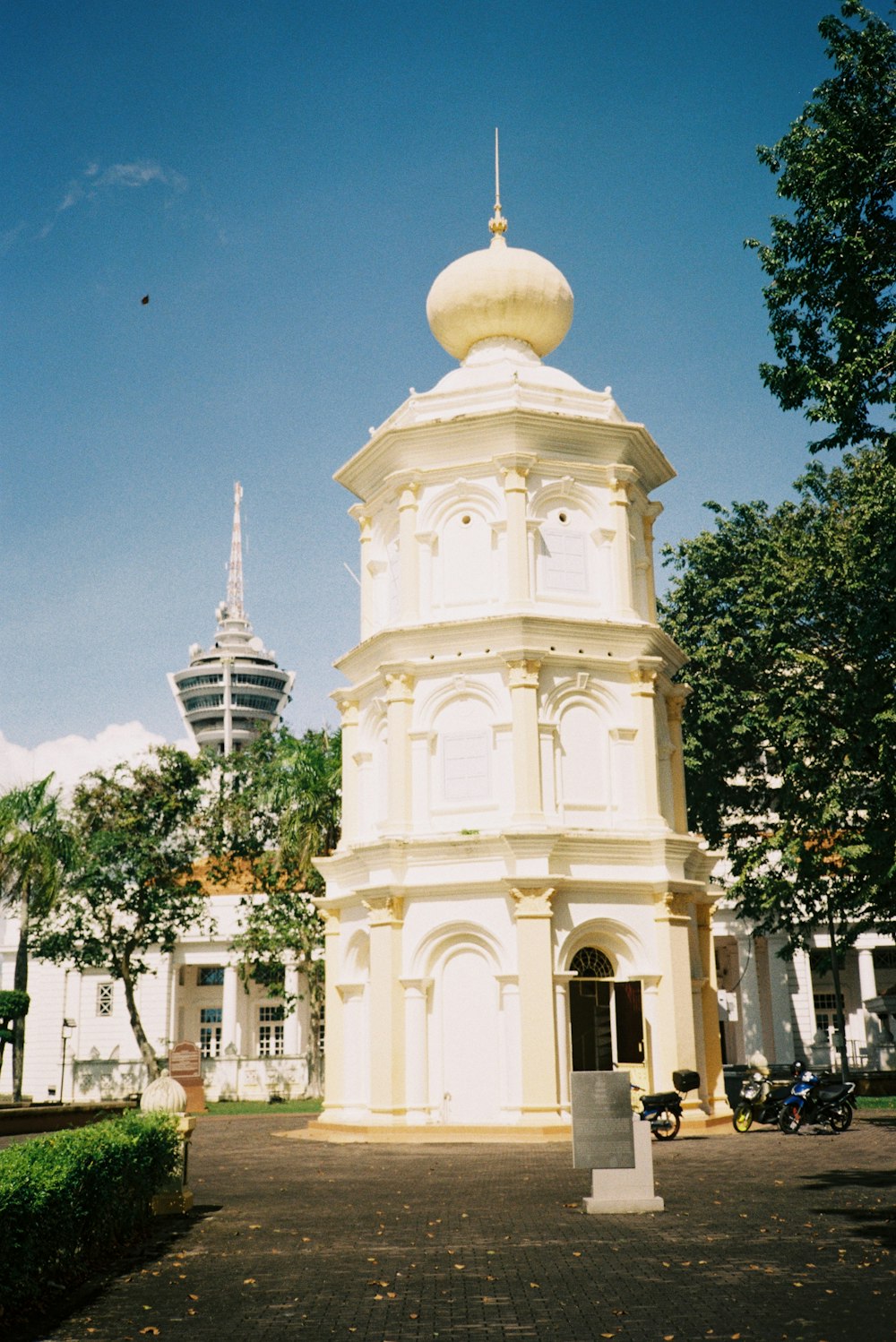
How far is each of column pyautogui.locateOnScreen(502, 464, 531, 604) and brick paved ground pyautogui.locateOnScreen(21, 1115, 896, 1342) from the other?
1165cm

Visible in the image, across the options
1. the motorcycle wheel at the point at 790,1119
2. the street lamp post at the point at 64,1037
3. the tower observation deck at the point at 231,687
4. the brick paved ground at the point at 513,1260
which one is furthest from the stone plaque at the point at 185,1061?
the tower observation deck at the point at 231,687

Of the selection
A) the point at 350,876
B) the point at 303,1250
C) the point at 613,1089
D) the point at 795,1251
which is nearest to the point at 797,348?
the point at 613,1089

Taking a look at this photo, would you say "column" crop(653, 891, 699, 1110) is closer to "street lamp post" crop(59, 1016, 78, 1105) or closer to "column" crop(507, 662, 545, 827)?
"column" crop(507, 662, 545, 827)

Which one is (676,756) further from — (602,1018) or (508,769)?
(602,1018)

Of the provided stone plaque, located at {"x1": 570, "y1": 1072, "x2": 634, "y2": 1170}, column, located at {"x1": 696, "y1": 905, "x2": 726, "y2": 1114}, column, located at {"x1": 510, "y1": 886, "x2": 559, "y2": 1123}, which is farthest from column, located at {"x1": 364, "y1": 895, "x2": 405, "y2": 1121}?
stone plaque, located at {"x1": 570, "y1": 1072, "x2": 634, "y2": 1170}

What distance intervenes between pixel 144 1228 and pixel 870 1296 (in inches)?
282

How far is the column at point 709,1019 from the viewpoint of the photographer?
26.0 m

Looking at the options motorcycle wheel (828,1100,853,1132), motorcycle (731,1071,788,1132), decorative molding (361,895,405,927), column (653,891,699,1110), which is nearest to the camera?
motorcycle wheel (828,1100,853,1132)

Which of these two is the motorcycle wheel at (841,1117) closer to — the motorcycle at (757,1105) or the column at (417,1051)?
the motorcycle at (757,1105)

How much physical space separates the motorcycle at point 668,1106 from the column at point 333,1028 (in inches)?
245

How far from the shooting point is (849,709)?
92.3 feet

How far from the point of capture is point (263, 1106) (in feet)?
139

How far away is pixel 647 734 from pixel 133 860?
73.0 ft

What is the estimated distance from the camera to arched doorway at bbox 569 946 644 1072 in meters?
24.0
